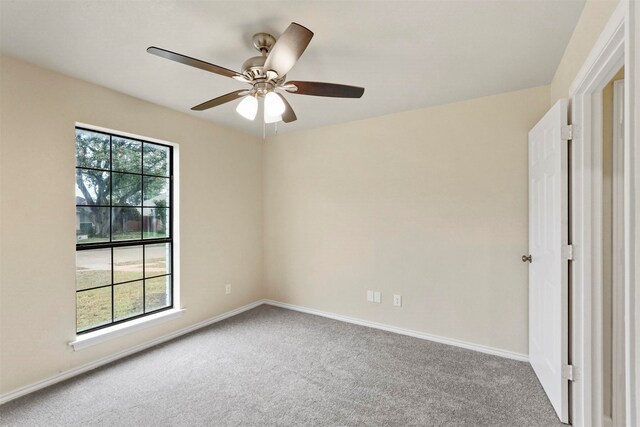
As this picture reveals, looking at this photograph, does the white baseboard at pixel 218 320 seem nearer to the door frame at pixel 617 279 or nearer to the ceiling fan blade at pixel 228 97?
the door frame at pixel 617 279

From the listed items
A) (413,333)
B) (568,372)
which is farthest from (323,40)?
(413,333)

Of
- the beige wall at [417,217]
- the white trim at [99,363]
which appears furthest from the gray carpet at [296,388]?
the beige wall at [417,217]

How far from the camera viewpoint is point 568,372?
1797 mm

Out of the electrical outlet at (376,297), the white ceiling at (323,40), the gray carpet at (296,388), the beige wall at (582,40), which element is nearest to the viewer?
the beige wall at (582,40)

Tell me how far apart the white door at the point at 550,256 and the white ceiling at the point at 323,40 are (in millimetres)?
524

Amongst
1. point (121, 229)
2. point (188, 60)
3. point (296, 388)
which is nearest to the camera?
point (188, 60)

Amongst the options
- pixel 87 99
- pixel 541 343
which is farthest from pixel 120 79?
pixel 541 343

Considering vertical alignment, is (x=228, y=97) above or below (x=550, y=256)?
above

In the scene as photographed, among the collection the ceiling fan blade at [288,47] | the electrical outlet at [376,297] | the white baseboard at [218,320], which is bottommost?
the white baseboard at [218,320]

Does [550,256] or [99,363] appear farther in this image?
[99,363]

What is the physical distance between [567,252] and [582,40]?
47.4 inches

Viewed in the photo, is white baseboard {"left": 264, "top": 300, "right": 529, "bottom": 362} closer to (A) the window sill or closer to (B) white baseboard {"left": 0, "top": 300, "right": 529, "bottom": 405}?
(B) white baseboard {"left": 0, "top": 300, "right": 529, "bottom": 405}

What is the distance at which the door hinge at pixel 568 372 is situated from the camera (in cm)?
178

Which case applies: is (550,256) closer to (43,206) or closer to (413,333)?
(413,333)
